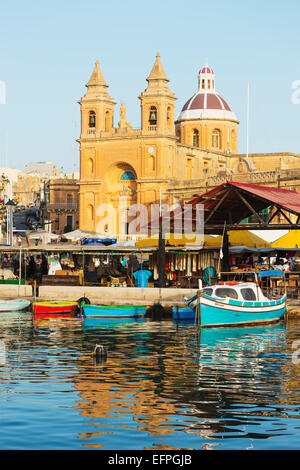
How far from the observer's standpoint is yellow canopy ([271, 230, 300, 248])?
44562mm

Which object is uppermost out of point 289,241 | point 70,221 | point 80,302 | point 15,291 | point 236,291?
point 70,221

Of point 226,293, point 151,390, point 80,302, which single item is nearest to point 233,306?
point 226,293

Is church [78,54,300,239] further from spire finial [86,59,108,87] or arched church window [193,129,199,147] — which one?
arched church window [193,129,199,147]

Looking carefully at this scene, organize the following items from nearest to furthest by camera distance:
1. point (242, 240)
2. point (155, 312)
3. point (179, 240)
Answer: point (155, 312) → point (179, 240) → point (242, 240)

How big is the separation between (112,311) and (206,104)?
7381cm

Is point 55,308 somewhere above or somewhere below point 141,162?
below

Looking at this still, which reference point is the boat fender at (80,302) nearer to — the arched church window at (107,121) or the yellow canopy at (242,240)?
the yellow canopy at (242,240)

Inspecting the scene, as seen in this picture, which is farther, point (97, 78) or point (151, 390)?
point (97, 78)

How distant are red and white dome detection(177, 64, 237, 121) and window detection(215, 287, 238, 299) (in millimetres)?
74994

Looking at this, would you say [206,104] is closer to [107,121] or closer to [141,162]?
[107,121]

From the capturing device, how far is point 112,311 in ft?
126

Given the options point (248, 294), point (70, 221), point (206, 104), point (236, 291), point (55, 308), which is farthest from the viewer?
point (206, 104)

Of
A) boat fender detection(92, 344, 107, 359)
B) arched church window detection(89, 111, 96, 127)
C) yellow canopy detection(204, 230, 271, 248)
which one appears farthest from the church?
boat fender detection(92, 344, 107, 359)
